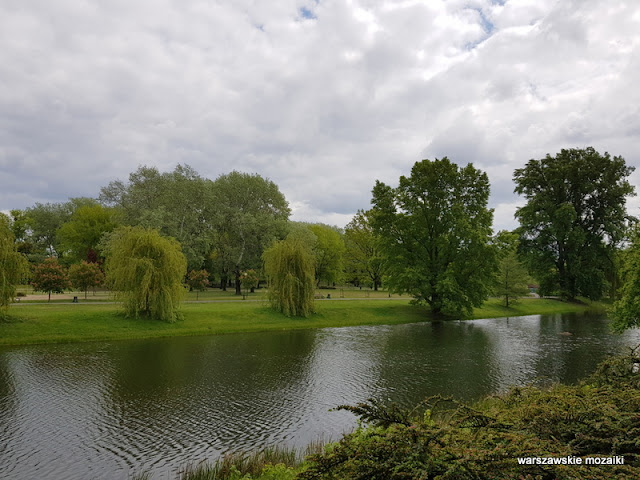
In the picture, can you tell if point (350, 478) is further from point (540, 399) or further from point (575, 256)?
point (575, 256)

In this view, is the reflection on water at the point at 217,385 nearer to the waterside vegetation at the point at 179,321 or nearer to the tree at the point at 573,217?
the waterside vegetation at the point at 179,321

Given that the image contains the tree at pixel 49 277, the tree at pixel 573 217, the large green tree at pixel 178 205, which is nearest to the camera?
the tree at pixel 49 277

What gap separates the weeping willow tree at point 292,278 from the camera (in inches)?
1539

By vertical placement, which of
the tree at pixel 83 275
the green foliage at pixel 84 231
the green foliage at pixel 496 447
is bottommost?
the green foliage at pixel 496 447

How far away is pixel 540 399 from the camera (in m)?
7.90

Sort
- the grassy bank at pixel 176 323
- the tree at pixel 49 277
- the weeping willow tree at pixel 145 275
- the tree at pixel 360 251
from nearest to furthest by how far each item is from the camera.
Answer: the grassy bank at pixel 176 323, the weeping willow tree at pixel 145 275, the tree at pixel 49 277, the tree at pixel 360 251

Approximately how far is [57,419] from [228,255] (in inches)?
1878

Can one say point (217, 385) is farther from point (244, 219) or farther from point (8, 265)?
point (244, 219)

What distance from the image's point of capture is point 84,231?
248 feet

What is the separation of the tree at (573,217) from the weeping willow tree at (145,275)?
53.8 m

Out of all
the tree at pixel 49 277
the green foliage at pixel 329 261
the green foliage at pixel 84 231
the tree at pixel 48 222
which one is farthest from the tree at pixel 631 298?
the tree at pixel 48 222

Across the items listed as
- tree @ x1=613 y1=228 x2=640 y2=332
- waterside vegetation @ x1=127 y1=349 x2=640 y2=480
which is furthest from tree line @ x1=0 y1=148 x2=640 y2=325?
waterside vegetation @ x1=127 y1=349 x2=640 y2=480

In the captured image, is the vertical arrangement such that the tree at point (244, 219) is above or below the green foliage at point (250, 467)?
above

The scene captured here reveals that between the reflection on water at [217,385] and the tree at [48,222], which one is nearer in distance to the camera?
the reflection on water at [217,385]
